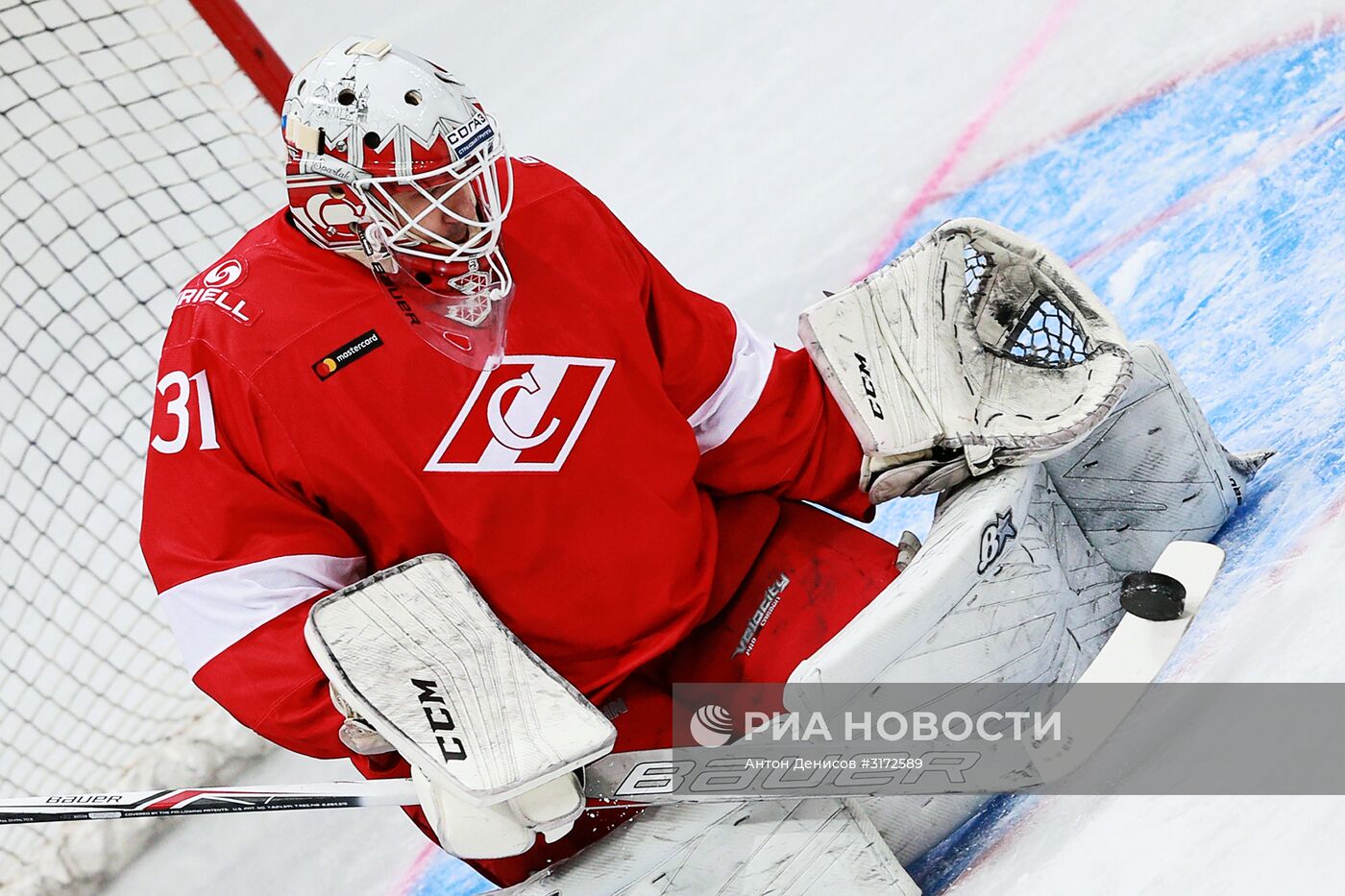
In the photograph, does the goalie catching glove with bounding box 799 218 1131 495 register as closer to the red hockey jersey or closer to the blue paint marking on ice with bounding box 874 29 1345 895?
the red hockey jersey

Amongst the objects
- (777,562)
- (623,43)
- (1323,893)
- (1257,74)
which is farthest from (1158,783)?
(623,43)

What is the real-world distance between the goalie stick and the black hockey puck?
2 cm

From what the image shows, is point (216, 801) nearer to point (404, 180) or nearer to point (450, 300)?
point (450, 300)

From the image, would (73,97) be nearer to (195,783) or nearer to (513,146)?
(513,146)

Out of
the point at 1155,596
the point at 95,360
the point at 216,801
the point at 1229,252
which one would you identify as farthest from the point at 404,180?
the point at 95,360

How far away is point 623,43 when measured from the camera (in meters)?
3.23

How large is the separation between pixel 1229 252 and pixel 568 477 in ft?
4.46

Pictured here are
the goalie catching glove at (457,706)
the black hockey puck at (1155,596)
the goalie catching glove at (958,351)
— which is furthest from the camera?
the goalie catching glove at (958,351)

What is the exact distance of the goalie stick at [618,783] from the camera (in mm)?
1529

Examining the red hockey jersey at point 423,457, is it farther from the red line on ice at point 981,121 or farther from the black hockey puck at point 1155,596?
the red line on ice at point 981,121

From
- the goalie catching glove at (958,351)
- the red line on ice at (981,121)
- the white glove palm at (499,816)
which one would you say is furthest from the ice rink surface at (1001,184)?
the white glove palm at (499,816)

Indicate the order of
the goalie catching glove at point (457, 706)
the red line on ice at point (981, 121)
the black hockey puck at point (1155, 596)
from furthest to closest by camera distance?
the red line on ice at point (981, 121) < the black hockey puck at point (1155, 596) < the goalie catching glove at point (457, 706)

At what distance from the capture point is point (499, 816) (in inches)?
55.1

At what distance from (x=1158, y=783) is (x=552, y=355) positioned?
2.62 ft
